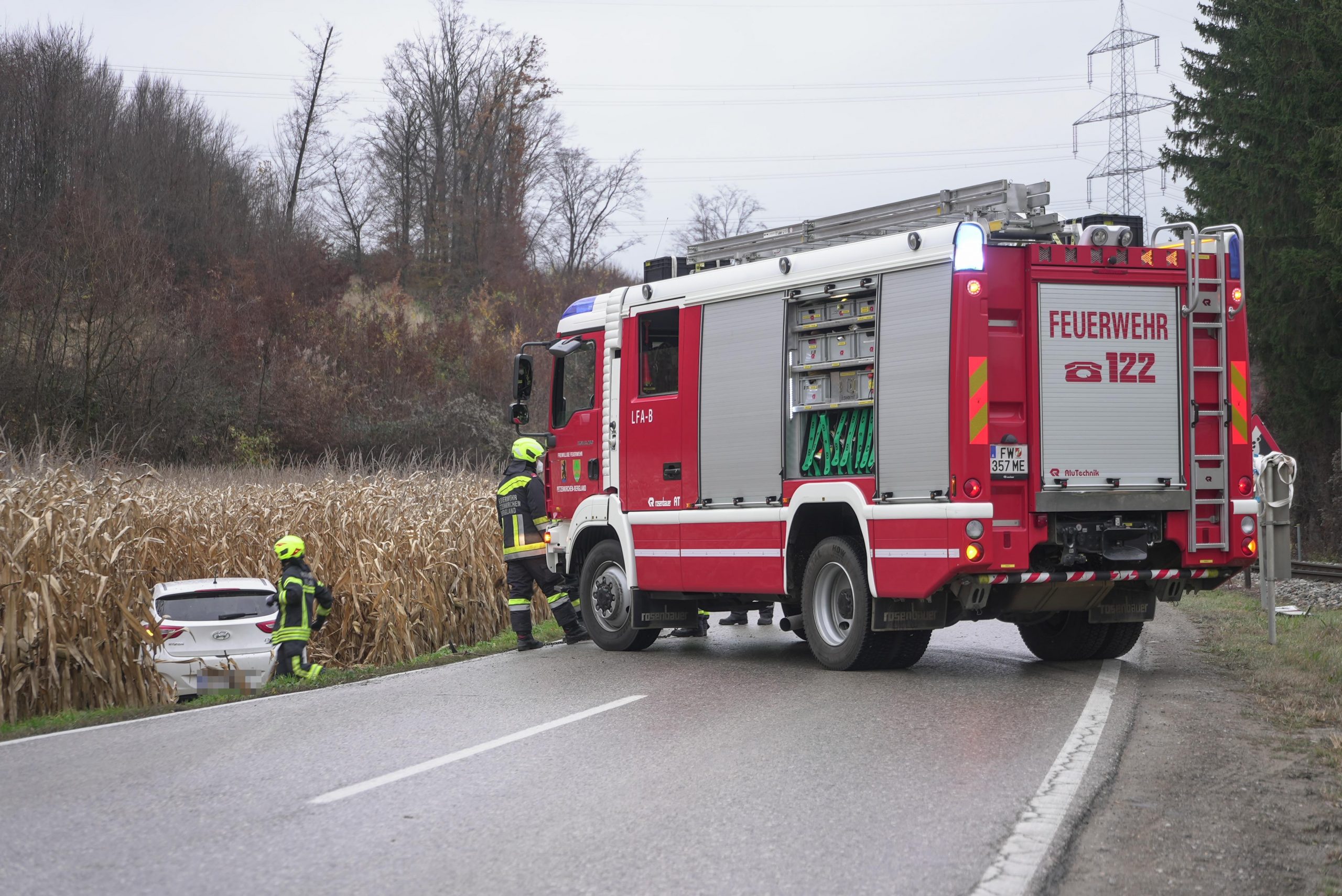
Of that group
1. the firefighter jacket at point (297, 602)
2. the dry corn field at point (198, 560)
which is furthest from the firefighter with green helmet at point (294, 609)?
the dry corn field at point (198, 560)

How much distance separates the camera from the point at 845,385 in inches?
432

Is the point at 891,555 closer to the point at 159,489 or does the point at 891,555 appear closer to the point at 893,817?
the point at 893,817

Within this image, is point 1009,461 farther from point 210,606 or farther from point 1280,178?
point 1280,178

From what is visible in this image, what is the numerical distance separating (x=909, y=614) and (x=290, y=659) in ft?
21.0

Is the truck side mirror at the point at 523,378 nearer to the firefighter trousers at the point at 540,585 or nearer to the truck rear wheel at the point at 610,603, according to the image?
the firefighter trousers at the point at 540,585

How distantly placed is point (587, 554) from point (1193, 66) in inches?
1055

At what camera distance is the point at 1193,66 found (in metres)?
34.5

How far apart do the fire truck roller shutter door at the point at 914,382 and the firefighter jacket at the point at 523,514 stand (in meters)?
4.63

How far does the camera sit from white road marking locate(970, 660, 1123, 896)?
5.02m

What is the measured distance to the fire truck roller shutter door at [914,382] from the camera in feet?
32.7

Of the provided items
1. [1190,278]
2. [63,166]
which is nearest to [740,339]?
[1190,278]

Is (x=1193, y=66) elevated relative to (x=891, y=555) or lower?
elevated

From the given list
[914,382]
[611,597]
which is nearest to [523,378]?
[611,597]

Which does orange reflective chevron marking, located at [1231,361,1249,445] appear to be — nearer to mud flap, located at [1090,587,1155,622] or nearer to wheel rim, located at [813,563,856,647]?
mud flap, located at [1090,587,1155,622]
